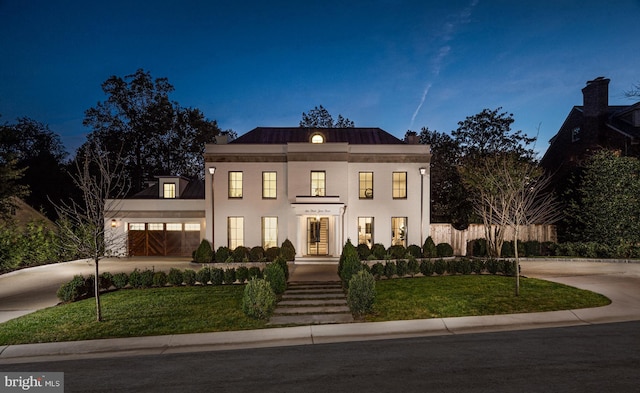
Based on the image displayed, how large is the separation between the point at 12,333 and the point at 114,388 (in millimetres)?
5415

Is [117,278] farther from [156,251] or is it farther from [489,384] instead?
[489,384]

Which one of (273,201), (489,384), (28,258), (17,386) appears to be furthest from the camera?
(273,201)

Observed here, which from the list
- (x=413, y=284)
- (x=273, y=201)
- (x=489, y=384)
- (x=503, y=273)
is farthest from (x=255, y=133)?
(x=489, y=384)

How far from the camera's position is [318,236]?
70.6 feet

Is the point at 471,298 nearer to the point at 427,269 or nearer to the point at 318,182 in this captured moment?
the point at 427,269

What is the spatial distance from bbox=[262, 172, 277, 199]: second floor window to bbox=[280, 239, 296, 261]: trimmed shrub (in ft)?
11.1

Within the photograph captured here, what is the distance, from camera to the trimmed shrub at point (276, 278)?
12.5 metres

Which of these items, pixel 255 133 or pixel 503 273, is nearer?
pixel 503 273

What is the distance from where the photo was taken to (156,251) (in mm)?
24719

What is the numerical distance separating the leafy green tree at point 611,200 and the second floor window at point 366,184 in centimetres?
1247

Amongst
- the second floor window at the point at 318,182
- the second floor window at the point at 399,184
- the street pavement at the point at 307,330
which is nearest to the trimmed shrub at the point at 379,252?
the second floor window at the point at 399,184

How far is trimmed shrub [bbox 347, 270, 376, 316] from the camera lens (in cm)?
1081

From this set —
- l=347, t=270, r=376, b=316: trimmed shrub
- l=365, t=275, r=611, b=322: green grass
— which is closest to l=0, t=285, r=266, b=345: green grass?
l=347, t=270, r=376, b=316: trimmed shrub

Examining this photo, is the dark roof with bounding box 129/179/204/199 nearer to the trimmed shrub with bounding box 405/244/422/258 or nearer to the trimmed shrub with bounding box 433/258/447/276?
the trimmed shrub with bounding box 405/244/422/258
